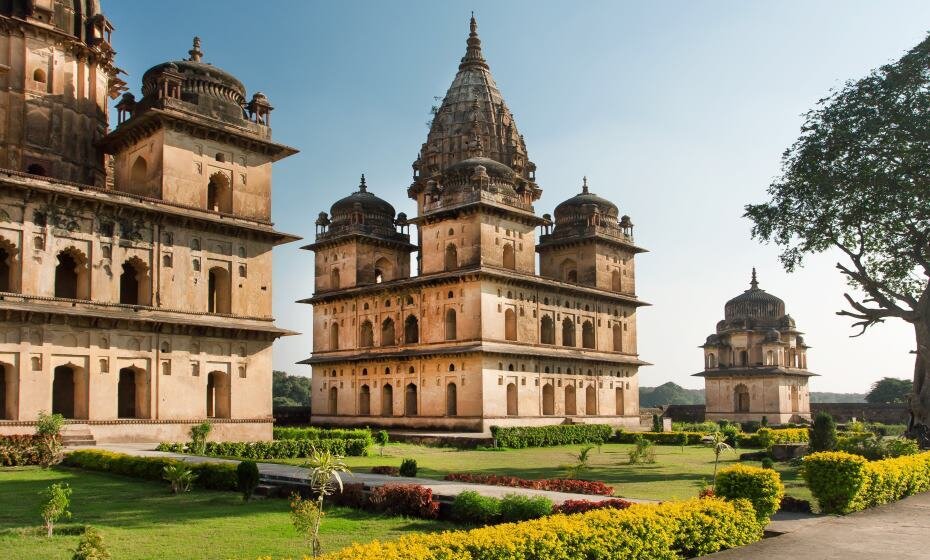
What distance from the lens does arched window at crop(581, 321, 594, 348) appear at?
46.3 metres

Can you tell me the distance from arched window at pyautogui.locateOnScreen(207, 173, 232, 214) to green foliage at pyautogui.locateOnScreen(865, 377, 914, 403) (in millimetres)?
67120

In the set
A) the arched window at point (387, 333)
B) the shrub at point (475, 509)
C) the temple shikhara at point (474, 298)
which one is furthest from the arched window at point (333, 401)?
the shrub at point (475, 509)

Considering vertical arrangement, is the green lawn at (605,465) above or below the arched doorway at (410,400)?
below

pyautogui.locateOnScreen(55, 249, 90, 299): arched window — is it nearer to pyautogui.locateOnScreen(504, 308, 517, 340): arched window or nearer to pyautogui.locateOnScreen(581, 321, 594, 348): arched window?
pyautogui.locateOnScreen(504, 308, 517, 340): arched window

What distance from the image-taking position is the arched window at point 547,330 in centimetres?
4369

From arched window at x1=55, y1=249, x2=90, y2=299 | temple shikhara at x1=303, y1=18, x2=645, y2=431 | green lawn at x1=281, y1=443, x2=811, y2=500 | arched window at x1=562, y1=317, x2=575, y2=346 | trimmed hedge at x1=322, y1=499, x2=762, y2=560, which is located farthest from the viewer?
arched window at x1=562, y1=317, x2=575, y2=346

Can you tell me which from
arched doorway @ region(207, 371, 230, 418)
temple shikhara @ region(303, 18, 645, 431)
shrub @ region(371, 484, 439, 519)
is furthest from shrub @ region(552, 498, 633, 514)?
temple shikhara @ region(303, 18, 645, 431)

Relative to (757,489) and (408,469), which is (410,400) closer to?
(408,469)

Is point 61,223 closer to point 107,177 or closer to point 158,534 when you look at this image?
point 107,177

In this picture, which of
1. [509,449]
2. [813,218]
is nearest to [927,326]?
[813,218]

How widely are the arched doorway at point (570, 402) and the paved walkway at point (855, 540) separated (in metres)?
29.2

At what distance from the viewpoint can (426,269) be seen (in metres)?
42.9

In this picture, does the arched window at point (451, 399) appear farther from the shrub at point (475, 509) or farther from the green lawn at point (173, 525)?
the shrub at point (475, 509)

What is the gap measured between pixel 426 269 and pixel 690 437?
49.9 ft
